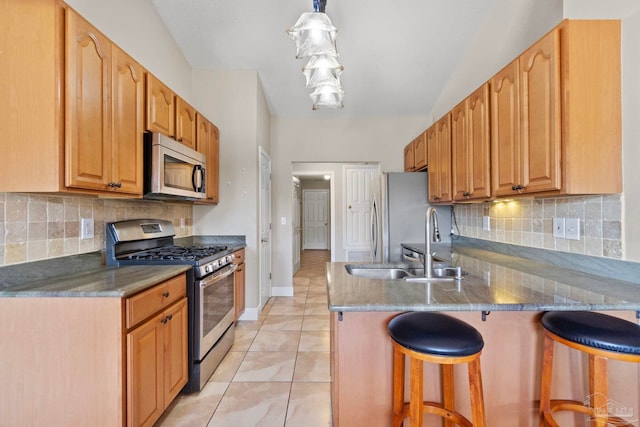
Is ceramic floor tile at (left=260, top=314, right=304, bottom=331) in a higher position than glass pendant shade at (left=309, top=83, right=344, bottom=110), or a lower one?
lower

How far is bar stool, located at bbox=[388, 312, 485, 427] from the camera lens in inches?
40.6

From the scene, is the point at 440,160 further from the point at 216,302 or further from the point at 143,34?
the point at 143,34

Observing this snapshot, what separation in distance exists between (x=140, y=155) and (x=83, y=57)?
1.99 feet

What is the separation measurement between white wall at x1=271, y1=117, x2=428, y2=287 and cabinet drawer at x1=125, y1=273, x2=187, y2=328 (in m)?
2.36

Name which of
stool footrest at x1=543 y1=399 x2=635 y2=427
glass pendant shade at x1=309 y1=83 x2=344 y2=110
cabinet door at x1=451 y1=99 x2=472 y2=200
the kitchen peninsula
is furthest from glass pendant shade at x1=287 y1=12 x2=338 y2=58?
stool footrest at x1=543 y1=399 x2=635 y2=427

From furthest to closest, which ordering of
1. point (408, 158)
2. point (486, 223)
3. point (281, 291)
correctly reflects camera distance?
point (281, 291) → point (408, 158) → point (486, 223)

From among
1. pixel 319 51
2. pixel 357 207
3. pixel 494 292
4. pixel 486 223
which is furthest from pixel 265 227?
pixel 494 292

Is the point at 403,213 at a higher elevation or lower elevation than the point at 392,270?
higher

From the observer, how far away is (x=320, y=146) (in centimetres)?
423

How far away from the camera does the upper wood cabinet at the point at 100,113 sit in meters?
1.37

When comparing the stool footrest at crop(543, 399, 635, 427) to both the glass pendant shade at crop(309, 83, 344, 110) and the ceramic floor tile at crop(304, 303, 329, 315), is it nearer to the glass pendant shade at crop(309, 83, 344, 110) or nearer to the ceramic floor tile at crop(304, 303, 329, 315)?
the glass pendant shade at crop(309, 83, 344, 110)

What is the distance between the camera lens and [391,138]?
4.22 metres

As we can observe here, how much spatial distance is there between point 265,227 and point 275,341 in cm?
149

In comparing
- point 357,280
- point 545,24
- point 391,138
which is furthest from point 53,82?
point 391,138
